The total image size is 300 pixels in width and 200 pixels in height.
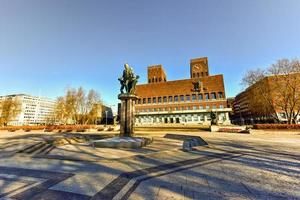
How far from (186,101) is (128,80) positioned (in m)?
52.3

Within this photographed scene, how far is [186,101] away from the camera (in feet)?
208

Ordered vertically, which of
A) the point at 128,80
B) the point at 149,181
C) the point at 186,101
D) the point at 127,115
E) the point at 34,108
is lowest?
the point at 149,181

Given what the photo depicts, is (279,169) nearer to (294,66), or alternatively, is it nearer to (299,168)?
(299,168)

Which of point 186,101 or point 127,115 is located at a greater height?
point 186,101

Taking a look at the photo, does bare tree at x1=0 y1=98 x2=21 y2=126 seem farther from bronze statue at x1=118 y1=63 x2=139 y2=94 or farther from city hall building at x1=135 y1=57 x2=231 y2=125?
bronze statue at x1=118 y1=63 x2=139 y2=94

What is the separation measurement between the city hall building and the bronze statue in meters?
46.6

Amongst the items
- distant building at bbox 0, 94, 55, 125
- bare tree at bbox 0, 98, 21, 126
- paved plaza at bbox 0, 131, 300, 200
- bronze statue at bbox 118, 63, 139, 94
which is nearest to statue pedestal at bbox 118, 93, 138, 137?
bronze statue at bbox 118, 63, 139, 94

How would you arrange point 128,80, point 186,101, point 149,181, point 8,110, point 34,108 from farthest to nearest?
point 34,108 < point 186,101 < point 8,110 < point 128,80 < point 149,181

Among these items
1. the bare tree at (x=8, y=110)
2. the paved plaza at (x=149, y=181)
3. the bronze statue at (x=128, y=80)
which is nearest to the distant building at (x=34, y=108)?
the bare tree at (x=8, y=110)

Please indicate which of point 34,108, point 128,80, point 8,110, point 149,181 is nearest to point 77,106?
point 8,110

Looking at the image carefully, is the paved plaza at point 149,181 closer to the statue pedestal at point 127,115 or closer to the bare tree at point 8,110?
the statue pedestal at point 127,115

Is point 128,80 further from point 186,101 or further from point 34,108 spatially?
point 34,108

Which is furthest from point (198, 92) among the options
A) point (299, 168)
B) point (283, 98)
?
point (299, 168)

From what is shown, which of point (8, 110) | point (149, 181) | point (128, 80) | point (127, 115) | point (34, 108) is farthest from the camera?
point (34, 108)
